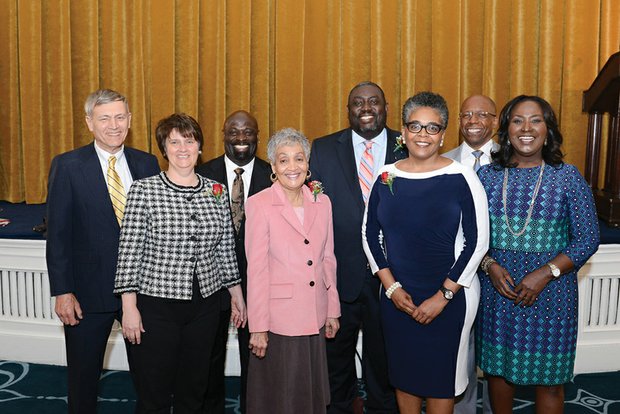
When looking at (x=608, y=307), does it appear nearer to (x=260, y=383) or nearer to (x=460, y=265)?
(x=460, y=265)

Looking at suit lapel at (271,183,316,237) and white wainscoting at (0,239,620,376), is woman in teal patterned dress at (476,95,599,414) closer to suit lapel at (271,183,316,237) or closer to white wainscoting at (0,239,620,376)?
suit lapel at (271,183,316,237)

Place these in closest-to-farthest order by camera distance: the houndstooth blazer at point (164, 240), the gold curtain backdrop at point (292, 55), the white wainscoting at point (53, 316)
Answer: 1. the houndstooth blazer at point (164, 240)
2. the white wainscoting at point (53, 316)
3. the gold curtain backdrop at point (292, 55)

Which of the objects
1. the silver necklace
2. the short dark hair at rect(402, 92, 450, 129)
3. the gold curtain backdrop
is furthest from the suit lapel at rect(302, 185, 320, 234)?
the gold curtain backdrop

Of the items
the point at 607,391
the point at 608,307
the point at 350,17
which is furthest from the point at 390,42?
the point at 607,391

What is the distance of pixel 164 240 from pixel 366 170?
1.10 m

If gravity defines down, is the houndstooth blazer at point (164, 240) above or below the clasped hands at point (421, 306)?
above

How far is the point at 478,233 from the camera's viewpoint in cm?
241

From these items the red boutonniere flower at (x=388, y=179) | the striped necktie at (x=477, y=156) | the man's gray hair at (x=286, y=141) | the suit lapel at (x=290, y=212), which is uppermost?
the man's gray hair at (x=286, y=141)

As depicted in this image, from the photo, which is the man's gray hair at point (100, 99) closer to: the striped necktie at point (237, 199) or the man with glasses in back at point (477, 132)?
the striped necktie at point (237, 199)

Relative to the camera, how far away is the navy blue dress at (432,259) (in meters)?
2.42

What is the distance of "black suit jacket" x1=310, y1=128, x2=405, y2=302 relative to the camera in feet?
9.70

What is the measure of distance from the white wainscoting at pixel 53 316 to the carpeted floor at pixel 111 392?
0.07 metres

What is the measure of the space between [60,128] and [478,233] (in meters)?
3.99

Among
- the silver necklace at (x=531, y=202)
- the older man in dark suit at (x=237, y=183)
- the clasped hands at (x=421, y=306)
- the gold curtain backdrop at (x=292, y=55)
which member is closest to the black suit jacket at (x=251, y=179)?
the older man in dark suit at (x=237, y=183)
